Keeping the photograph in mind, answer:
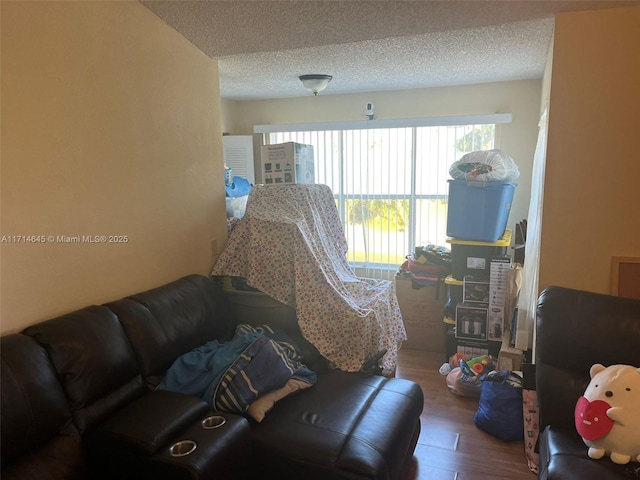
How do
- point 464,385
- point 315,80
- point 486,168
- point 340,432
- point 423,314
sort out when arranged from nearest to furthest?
point 340,432, point 464,385, point 486,168, point 315,80, point 423,314

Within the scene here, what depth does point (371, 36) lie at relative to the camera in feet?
8.16

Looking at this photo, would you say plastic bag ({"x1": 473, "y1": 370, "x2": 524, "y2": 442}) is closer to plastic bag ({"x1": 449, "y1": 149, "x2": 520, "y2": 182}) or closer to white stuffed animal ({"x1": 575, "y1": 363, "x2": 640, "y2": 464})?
white stuffed animal ({"x1": 575, "y1": 363, "x2": 640, "y2": 464})

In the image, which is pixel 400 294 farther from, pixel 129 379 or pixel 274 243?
Result: pixel 129 379

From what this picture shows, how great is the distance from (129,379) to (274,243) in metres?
1.19

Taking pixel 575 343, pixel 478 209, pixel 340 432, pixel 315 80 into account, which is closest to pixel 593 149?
pixel 575 343

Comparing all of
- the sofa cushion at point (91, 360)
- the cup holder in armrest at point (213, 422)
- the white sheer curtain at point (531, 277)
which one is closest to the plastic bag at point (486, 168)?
the white sheer curtain at point (531, 277)

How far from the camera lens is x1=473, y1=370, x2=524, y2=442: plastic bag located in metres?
2.41

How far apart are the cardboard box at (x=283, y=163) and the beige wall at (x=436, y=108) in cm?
157

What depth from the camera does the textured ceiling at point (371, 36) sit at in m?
2.11

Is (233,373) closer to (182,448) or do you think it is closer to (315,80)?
(182,448)

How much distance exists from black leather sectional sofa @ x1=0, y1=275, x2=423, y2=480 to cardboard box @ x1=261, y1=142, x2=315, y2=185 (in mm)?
1186

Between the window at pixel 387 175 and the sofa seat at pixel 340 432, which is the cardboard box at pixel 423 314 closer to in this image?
the window at pixel 387 175

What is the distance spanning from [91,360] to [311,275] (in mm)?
1316

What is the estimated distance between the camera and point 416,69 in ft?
11.0
